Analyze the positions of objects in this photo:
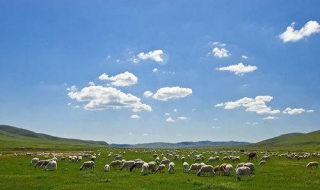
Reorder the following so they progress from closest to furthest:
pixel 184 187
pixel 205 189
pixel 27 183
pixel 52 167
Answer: pixel 205 189
pixel 184 187
pixel 27 183
pixel 52 167

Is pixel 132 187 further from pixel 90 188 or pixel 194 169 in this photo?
pixel 194 169

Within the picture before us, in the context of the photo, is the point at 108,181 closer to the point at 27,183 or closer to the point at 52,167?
the point at 27,183

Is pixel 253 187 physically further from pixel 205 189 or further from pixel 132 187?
pixel 132 187

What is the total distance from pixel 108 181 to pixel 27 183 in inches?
300

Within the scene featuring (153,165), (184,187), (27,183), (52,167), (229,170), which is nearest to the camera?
(184,187)

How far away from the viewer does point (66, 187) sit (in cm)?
2741

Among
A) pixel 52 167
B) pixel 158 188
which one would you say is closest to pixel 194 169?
pixel 158 188

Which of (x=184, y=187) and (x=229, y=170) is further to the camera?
(x=229, y=170)

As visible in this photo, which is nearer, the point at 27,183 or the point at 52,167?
the point at 27,183

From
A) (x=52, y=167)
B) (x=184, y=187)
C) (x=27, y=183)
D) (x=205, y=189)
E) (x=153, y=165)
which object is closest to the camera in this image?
(x=205, y=189)

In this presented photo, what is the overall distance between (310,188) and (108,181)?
60.1 ft

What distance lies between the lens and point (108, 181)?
1229 inches

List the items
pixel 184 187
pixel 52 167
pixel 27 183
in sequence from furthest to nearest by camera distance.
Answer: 1. pixel 52 167
2. pixel 27 183
3. pixel 184 187

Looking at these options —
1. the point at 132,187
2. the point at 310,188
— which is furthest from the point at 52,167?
the point at 310,188
